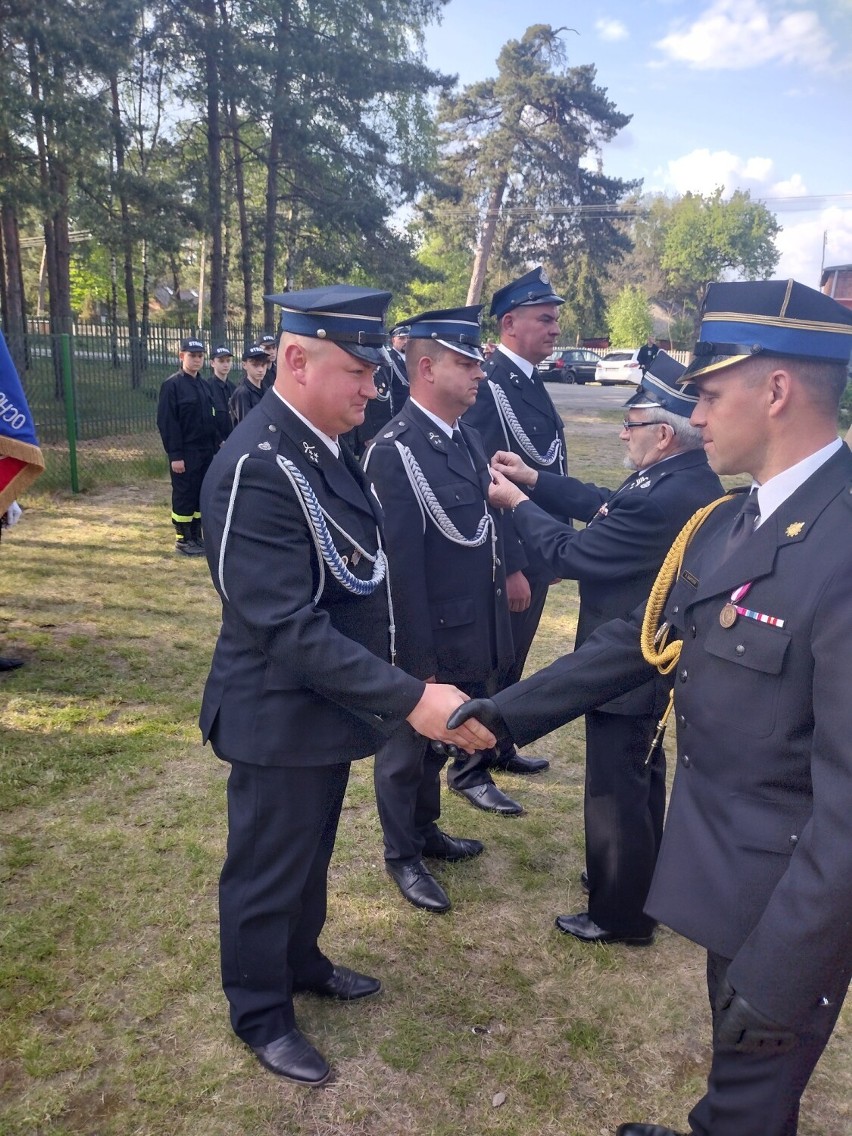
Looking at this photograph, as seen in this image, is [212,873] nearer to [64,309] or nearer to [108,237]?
[108,237]

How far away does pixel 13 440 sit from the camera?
425cm

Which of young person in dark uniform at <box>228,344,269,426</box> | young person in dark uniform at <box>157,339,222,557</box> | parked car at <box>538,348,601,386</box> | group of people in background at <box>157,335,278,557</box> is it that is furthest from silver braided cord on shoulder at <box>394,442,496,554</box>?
parked car at <box>538,348,601,386</box>

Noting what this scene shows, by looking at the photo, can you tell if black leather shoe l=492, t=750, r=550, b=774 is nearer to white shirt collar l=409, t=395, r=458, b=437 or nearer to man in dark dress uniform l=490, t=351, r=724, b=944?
man in dark dress uniform l=490, t=351, r=724, b=944

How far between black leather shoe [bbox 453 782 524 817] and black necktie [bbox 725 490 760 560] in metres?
2.53

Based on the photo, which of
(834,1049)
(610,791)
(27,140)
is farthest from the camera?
(27,140)

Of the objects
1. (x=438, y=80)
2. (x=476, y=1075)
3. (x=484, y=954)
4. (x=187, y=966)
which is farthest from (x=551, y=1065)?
(x=438, y=80)

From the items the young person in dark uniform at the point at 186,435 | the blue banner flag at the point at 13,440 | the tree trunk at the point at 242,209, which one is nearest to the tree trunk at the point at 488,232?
the tree trunk at the point at 242,209

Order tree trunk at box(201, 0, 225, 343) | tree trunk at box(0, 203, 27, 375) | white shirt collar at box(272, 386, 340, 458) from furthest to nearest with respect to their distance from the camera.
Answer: tree trunk at box(201, 0, 225, 343) → tree trunk at box(0, 203, 27, 375) → white shirt collar at box(272, 386, 340, 458)

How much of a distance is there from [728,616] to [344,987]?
6.33 ft

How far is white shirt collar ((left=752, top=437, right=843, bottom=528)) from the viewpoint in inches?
68.5

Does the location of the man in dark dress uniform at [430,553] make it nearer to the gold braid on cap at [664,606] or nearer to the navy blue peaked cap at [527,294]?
the navy blue peaked cap at [527,294]

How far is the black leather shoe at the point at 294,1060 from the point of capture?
249 cm

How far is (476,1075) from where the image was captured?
8.43 feet

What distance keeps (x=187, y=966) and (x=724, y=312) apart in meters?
2.67
